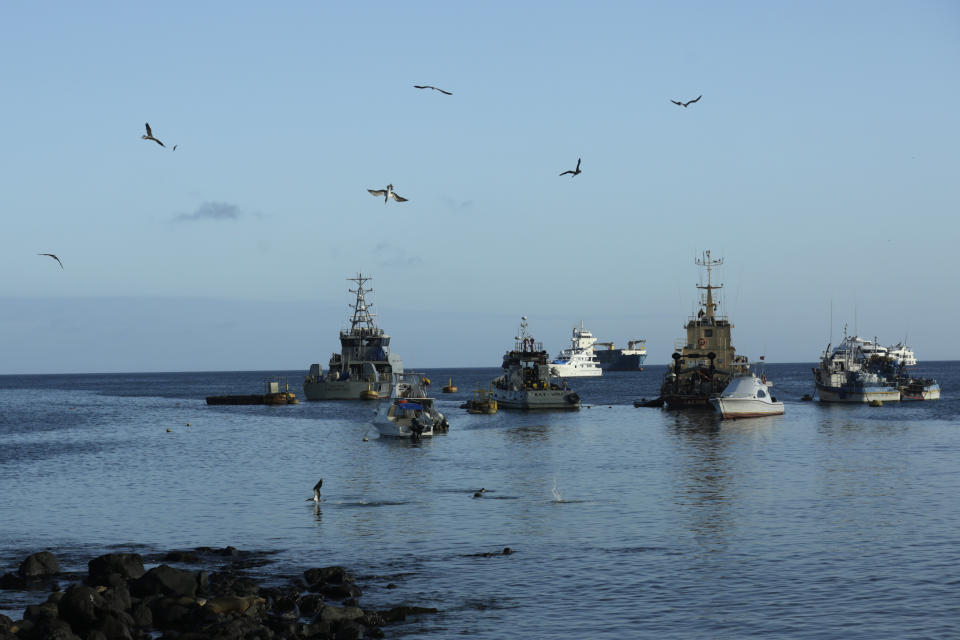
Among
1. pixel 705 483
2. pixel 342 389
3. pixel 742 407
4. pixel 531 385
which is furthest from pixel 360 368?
pixel 705 483

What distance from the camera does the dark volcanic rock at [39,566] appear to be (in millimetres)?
30344

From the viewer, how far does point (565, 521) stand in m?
39.9

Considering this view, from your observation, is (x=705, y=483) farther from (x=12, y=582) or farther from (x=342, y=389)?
(x=342, y=389)

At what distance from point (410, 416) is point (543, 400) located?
39.7 metres

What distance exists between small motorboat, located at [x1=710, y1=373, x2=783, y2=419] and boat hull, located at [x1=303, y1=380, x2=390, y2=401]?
180 feet

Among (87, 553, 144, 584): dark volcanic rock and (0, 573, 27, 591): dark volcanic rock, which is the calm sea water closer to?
(0, 573, 27, 591): dark volcanic rock

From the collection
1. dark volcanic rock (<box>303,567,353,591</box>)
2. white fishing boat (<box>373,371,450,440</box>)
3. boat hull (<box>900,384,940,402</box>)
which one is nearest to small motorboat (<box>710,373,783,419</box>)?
white fishing boat (<box>373,371,450,440</box>)

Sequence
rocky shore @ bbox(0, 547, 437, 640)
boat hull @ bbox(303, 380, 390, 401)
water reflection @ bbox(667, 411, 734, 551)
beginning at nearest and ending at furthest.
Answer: rocky shore @ bbox(0, 547, 437, 640), water reflection @ bbox(667, 411, 734, 551), boat hull @ bbox(303, 380, 390, 401)

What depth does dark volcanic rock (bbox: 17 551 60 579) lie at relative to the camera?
99.6 feet

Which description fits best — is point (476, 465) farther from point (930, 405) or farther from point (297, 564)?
point (930, 405)

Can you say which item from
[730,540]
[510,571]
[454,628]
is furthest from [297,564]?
[730,540]

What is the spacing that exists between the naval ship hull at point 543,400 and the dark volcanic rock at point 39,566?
8926 cm

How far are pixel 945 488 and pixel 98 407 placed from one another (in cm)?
13805

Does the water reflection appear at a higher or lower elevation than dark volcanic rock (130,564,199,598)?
higher
